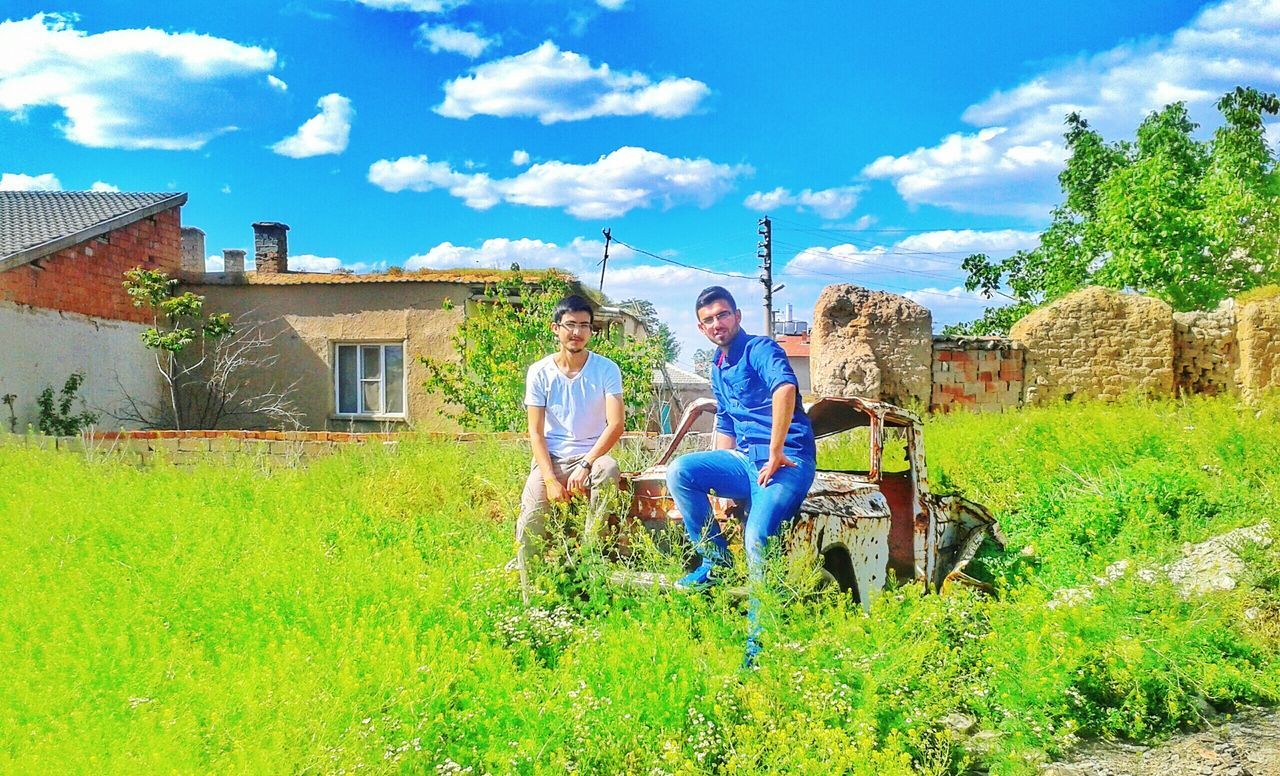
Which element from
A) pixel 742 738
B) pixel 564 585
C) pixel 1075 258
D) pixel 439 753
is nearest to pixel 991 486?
pixel 564 585

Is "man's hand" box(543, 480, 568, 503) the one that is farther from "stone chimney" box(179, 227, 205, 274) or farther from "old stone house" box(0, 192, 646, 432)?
A: "stone chimney" box(179, 227, 205, 274)

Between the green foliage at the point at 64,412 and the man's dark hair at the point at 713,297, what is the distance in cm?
1340

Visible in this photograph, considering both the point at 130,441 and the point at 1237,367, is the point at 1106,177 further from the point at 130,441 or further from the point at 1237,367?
the point at 130,441

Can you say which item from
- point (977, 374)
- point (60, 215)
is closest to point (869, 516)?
point (977, 374)

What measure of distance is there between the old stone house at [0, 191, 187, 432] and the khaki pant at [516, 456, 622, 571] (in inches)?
490

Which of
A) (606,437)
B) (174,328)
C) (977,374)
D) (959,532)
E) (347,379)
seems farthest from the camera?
(174,328)

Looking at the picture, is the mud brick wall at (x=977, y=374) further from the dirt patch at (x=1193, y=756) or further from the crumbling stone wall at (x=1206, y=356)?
→ the dirt patch at (x=1193, y=756)

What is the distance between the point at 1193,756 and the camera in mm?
4461

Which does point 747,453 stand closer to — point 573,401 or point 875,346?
point 573,401

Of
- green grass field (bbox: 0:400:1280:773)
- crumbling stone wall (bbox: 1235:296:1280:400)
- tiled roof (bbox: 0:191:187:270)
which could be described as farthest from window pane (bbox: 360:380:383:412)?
crumbling stone wall (bbox: 1235:296:1280:400)

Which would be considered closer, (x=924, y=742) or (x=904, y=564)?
(x=924, y=742)

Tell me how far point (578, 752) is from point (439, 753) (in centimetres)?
53

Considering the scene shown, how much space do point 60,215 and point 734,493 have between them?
17.8 metres

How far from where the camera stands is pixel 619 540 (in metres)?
5.31
